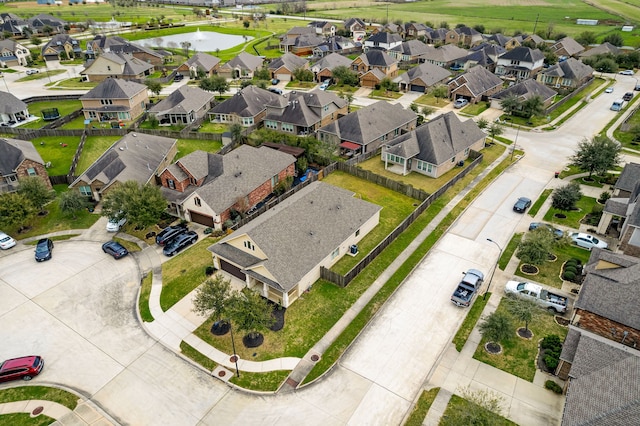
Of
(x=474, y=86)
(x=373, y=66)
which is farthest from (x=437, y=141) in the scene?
(x=373, y=66)

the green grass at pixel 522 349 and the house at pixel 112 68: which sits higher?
the house at pixel 112 68

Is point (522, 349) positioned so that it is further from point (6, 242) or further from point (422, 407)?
point (6, 242)

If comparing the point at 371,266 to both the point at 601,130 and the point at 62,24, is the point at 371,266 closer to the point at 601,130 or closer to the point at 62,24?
the point at 601,130

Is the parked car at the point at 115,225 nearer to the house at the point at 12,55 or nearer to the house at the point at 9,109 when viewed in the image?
the house at the point at 9,109

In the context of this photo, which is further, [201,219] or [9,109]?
[9,109]

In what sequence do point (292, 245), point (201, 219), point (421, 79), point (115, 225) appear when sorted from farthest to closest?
point (421, 79) → point (201, 219) → point (115, 225) → point (292, 245)

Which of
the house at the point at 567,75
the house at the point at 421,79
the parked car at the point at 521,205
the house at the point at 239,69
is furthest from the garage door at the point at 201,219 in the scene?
the house at the point at 567,75
